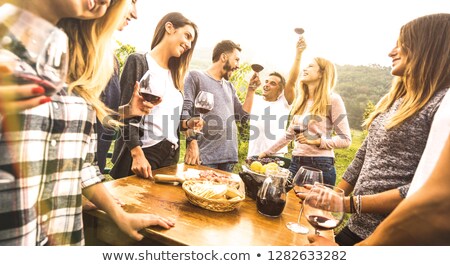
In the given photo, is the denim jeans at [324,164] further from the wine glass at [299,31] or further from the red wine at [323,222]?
the red wine at [323,222]

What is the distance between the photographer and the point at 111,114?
1246mm

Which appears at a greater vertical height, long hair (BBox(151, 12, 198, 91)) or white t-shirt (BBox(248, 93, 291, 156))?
long hair (BBox(151, 12, 198, 91))

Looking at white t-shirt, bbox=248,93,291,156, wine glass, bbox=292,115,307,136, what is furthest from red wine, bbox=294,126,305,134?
white t-shirt, bbox=248,93,291,156

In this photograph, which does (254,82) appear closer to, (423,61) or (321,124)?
(321,124)

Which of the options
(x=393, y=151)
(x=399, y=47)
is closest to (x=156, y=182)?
(x=393, y=151)

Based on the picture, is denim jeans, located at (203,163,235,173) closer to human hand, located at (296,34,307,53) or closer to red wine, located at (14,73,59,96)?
human hand, located at (296,34,307,53)

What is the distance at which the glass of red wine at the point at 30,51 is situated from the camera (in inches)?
24.6

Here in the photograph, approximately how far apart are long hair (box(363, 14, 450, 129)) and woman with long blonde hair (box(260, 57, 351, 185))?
67 cm

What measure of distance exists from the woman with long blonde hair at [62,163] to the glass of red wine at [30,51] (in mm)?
87

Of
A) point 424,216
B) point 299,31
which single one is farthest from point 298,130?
point 424,216

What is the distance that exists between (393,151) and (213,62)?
1187mm

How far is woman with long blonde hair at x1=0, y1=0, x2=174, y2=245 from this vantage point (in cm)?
70

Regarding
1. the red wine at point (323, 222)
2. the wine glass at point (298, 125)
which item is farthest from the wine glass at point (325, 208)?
the wine glass at point (298, 125)
